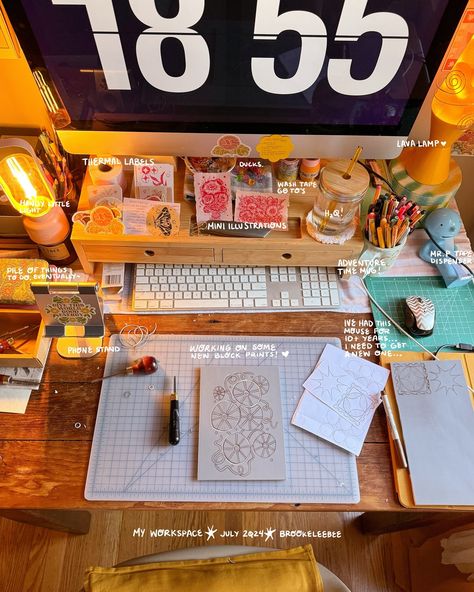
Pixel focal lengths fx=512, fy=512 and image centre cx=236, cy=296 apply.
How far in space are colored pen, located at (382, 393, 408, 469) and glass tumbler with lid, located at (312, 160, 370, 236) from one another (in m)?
0.37

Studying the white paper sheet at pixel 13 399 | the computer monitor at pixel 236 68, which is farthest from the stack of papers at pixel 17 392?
the computer monitor at pixel 236 68

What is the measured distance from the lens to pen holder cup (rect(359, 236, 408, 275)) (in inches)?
44.1

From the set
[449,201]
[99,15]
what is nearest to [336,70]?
[99,15]

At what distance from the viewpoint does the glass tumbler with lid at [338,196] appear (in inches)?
41.1

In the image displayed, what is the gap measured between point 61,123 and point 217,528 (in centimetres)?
126

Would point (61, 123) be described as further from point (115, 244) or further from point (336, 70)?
point (336, 70)

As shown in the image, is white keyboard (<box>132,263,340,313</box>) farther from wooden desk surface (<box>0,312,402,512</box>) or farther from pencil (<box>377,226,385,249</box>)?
pencil (<box>377,226,385,249</box>)

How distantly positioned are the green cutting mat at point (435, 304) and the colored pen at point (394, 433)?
12 centimetres

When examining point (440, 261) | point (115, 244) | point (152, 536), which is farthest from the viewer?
point (152, 536)

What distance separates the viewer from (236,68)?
35.5 inches

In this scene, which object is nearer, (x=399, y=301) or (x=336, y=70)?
(x=336, y=70)

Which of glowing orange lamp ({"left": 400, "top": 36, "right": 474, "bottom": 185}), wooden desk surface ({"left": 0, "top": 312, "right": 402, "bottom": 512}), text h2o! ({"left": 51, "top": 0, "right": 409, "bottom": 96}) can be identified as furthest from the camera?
glowing orange lamp ({"left": 400, "top": 36, "right": 474, "bottom": 185})

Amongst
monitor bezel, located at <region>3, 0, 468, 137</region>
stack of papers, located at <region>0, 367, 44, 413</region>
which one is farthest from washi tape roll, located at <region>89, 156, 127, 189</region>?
stack of papers, located at <region>0, 367, 44, 413</region>

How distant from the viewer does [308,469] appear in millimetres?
Answer: 984
